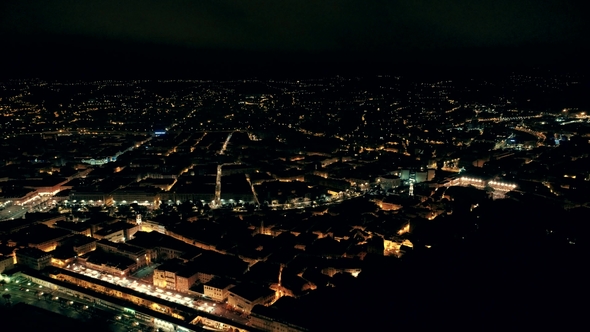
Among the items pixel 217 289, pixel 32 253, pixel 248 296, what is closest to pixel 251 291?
pixel 248 296

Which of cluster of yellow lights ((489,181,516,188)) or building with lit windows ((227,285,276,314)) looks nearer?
building with lit windows ((227,285,276,314))

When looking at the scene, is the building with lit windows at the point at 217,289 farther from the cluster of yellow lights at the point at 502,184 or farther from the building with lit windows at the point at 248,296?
the cluster of yellow lights at the point at 502,184

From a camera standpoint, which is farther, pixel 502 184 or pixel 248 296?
pixel 502 184

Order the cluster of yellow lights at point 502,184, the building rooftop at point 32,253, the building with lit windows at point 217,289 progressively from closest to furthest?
the building with lit windows at point 217,289 < the building rooftop at point 32,253 < the cluster of yellow lights at point 502,184

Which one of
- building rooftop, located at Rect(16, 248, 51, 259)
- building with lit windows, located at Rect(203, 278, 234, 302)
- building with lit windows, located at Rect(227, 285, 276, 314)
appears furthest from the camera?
building rooftop, located at Rect(16, 248, 51, 259)

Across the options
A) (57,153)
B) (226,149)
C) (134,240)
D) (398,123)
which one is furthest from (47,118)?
(134,240)

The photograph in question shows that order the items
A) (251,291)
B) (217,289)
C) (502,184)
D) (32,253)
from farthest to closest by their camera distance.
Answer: (502,184)
(32,253)
(217,289)
(251,291)

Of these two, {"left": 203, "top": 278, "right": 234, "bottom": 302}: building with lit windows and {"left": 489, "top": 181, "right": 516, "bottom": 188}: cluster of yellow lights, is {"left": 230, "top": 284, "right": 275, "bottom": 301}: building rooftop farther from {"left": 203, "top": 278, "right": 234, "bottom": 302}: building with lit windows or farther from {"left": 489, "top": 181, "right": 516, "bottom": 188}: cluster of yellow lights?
{"left": 489, "top": 181, "right": 516, "bottom": 188}: cluster of yellow lights

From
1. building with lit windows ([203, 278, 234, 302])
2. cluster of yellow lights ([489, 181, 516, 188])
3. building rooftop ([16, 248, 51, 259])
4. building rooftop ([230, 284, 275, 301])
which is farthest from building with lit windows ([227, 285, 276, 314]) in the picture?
cluster of yellow lights ([489, 181, 516, 188])

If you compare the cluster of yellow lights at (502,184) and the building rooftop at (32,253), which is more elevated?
the cluster of yellow lights at (502,184)

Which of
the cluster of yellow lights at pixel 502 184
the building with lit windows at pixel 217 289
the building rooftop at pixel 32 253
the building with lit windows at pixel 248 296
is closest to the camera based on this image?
the building with lit windows at pixel 248 296

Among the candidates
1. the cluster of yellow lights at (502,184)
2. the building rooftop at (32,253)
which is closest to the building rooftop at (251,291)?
the building rooftop at (32,253)

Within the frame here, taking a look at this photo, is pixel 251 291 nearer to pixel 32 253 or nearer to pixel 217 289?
pixel 217 289

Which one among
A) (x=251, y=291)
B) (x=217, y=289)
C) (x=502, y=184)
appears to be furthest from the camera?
(x=502, y=184)
